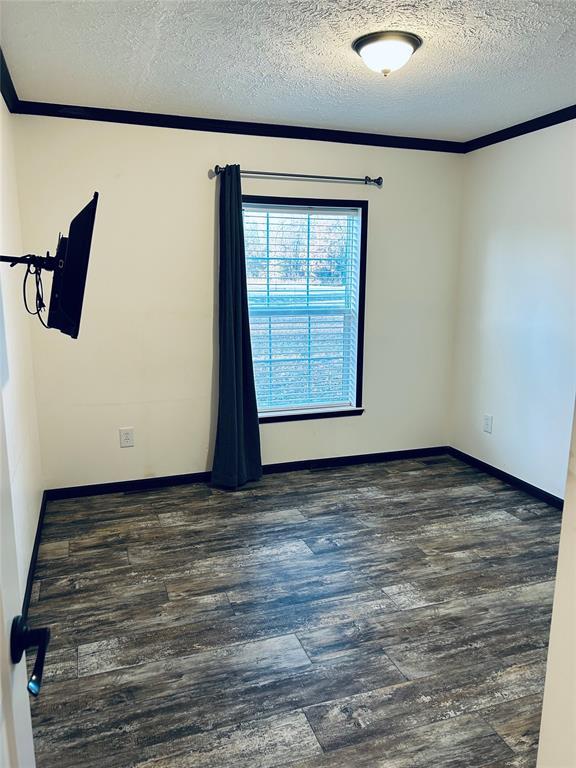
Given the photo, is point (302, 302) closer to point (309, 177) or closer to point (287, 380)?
point (287, 380)

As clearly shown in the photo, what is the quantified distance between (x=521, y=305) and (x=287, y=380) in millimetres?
1690

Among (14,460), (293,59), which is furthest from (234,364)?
(293,59)

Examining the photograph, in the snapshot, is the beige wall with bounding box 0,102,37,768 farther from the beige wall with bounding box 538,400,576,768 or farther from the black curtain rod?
the black curtain rod

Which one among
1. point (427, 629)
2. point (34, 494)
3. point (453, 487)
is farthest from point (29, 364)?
point (453, 487)

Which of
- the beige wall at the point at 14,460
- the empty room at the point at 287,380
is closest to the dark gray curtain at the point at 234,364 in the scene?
the empty room at the point at 287,380

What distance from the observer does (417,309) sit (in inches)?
169

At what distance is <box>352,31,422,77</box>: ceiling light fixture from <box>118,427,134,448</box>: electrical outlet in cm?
256

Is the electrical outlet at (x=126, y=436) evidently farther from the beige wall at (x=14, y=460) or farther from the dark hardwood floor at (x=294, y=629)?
the beige wall at (x=14, y=460)

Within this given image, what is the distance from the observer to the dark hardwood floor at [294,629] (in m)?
1.78

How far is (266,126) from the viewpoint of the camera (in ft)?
11.9

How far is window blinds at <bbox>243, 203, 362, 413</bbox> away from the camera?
387 cm

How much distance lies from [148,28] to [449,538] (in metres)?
2.87

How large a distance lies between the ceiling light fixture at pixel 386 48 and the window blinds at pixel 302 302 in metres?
1.52

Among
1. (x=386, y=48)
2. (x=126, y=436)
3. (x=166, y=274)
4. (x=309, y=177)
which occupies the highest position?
(x=386, y=48)
